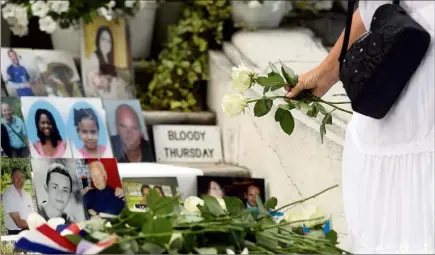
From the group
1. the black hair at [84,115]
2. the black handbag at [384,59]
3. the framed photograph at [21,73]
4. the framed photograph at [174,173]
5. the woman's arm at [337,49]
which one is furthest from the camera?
the framed photograph at [21,73]

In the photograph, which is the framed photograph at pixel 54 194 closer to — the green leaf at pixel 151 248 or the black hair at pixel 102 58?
the black hair at pixel 102 58

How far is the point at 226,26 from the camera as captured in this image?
3.55 metres

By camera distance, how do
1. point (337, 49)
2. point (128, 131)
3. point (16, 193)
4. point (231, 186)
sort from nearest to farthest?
1. point (337, 49)
2. point (16, 193)
3. point (231, 186)
4. point (128, 131)

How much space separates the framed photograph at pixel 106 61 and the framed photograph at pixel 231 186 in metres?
0.59

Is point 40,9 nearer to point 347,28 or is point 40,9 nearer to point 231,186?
point 231,186

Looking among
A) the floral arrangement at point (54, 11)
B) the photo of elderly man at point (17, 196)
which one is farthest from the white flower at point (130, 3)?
the photo of elderly man at point (17, 196)

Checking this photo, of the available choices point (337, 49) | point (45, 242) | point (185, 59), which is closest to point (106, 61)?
point (185, 59)

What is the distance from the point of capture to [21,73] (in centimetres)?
318

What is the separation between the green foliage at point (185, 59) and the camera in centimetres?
342

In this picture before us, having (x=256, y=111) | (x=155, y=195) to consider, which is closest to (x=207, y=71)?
(x=256, y=111)

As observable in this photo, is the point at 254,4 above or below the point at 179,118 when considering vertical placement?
above

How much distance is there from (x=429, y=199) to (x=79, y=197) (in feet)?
4.44

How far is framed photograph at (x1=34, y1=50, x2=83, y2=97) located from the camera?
3207 millimetres

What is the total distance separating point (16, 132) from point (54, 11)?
0.54 m
